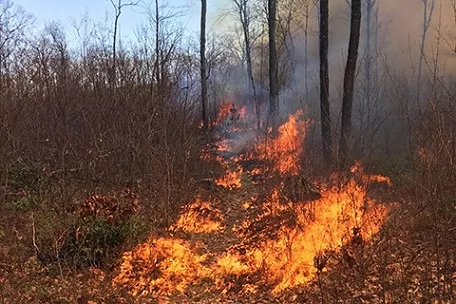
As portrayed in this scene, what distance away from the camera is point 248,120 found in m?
28.9

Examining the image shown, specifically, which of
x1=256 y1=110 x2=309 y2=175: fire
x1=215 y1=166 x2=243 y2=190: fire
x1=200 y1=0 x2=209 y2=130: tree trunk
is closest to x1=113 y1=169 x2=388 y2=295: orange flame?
x1=256 y1=110 x2=309 y2=175: fire

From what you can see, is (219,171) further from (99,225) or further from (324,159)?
(99,225)

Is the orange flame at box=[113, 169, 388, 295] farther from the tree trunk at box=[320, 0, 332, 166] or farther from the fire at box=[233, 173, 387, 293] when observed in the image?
the tree trunk at box=[320, 0, 332, 166]

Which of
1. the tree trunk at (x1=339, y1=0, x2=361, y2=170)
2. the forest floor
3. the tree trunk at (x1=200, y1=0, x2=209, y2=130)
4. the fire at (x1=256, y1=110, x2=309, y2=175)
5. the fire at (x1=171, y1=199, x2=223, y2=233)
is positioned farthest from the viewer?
the tree trunk at (x1=200, y1=0, x2=209, y2=130)

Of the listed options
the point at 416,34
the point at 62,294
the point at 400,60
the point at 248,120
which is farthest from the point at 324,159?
the point at 416,34

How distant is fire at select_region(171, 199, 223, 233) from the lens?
30.7ft

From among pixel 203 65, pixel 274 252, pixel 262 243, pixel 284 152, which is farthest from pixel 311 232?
pixel 203 65

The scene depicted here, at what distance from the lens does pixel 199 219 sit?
991 cm

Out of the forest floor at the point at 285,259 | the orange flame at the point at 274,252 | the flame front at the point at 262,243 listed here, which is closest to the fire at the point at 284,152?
the flame front at the point at 262,243

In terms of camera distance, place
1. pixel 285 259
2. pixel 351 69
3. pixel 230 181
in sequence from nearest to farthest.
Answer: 1. pixel 285 259
2. pixel 351 69
3. pixel 230 181

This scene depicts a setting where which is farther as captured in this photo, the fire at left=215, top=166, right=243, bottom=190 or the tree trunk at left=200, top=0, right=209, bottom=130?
the tree trunk at left=200, top=0, right=209, bottom=130

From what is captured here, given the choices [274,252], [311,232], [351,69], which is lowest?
[274,252]

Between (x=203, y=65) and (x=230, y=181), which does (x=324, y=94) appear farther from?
(x=203, y=65)

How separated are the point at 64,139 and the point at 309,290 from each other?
714 cm
